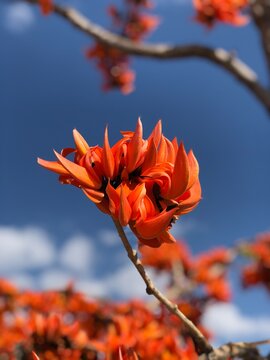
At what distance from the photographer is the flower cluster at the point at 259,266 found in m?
5.33

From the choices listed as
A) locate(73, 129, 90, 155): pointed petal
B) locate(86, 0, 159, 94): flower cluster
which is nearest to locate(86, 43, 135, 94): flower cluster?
locate(86, 0, 159, 94): flower cluster

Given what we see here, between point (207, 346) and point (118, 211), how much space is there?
0.78 feet

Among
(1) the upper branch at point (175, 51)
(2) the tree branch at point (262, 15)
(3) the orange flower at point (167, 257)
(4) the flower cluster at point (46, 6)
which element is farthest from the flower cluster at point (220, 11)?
(3) the orange flower at point (167, 257)

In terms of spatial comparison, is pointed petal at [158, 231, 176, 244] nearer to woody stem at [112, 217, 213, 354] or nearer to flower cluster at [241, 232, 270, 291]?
woody stem at [112, 217, 213, 354]

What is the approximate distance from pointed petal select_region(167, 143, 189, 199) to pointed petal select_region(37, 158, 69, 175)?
0.45 ft

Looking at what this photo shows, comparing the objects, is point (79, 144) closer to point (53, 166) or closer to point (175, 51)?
point (53, 166)

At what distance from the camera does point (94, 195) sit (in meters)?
0.66

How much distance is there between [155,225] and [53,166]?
0.15 metres

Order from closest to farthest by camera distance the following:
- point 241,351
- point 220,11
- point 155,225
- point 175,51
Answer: point 155,225
point 241,351
point 175,51
point 220,11

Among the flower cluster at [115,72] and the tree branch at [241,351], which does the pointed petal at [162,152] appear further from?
the flower cluster at [115,72]

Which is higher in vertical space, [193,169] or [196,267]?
[196,267]

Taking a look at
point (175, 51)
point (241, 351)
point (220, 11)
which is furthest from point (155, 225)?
point (220, 11)

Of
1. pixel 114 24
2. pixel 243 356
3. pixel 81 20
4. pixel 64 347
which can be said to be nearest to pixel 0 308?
pixel 81 20

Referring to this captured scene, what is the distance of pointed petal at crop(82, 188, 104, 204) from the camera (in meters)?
0.65
